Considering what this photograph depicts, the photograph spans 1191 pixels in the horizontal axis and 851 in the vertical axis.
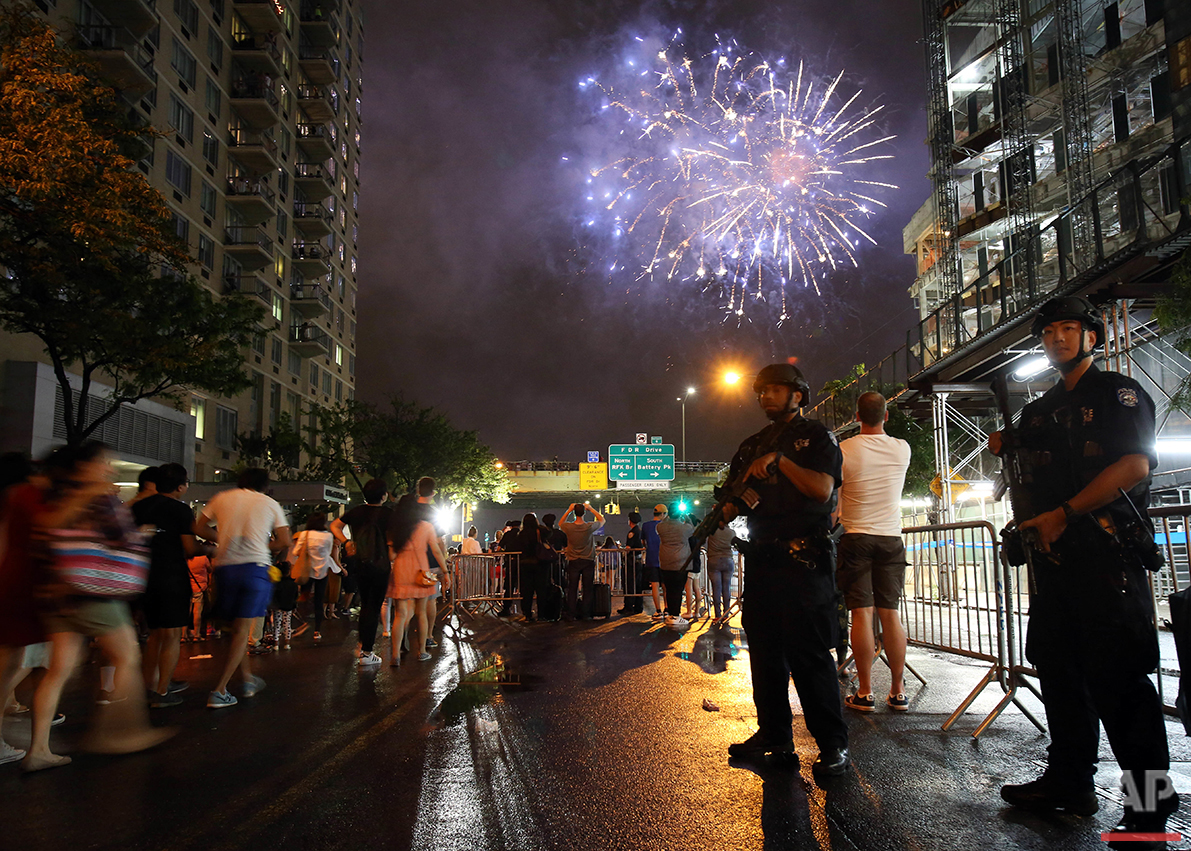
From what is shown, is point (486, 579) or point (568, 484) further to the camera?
point (568, 484)

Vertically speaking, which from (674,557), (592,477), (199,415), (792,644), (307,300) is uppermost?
(307,300)

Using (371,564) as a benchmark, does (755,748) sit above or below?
below

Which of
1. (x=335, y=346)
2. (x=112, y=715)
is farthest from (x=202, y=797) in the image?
(x=335, y=346)

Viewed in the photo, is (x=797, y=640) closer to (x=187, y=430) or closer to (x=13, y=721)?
(x=13, y=721)

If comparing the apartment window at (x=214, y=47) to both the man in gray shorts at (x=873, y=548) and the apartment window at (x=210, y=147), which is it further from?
the man in gray shorts at (x=873, y=548)

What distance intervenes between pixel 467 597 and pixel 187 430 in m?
21.0

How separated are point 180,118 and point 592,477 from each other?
25948 millimetres

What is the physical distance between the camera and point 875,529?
218 inches

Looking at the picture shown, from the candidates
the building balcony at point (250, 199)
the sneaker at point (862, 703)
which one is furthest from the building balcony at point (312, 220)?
the sneaker at point (862, 703)

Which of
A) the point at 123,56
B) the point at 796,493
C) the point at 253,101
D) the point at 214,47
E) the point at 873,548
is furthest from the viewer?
the point at 253,101

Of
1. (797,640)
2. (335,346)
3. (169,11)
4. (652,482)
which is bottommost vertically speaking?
(797,640)

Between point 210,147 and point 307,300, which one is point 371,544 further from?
point 307,300

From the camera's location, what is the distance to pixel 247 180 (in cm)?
4000

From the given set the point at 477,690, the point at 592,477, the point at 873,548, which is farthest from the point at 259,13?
the point at 873,548
